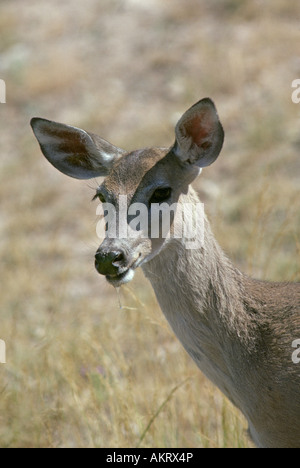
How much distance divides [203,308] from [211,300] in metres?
0.06

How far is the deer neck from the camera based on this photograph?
3945mm

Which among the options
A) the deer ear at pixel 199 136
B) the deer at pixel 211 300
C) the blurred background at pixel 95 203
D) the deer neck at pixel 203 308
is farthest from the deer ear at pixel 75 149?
the blurred background at pixel 95 203

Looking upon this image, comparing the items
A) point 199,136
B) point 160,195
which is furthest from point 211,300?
point 199,136

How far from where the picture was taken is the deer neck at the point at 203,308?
3945 millimetres

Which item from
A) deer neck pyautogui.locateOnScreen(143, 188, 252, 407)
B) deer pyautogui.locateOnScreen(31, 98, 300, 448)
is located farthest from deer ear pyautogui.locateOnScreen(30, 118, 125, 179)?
deer neck pyautogui.locateOnScreen(143, 188, 252, 407)

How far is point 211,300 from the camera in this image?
3.97 metres

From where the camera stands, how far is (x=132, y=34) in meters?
13.4

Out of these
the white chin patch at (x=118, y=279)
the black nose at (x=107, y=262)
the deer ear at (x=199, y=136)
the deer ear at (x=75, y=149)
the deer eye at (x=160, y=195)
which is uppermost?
the deer ear at (x=75, y=149)

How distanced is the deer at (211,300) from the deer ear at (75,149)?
22 centimetres

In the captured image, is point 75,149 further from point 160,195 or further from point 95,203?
point 95,203

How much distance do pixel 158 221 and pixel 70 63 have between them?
9369mm

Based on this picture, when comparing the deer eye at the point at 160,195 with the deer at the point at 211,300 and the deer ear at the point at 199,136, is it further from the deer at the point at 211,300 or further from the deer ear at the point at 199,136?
the deer ear at the point at 199,136

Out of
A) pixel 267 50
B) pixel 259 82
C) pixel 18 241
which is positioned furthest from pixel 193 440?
pixel 267 50

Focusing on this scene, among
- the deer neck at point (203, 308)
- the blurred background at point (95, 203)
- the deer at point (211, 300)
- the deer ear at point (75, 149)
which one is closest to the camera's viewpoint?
the deer at point (211, 300)
